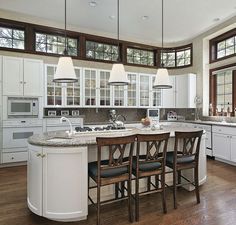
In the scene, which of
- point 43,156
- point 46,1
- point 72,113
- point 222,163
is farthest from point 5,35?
point 222,163

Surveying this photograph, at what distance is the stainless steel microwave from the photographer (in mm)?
4305

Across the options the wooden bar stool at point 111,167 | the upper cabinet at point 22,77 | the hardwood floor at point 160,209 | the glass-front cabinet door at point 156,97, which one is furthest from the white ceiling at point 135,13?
the hardwood floor at point 160,209

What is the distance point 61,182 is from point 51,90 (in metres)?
3.15

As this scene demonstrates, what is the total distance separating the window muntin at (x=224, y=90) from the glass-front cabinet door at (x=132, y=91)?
7.60ft

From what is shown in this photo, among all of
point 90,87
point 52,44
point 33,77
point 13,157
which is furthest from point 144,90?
point 13,157

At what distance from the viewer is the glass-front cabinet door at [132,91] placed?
19.3 ft

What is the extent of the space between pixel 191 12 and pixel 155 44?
2.11m

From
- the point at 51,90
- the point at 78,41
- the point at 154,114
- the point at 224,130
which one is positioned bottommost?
the point at 224,130

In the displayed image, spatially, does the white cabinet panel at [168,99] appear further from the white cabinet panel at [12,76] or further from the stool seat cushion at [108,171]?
the stool seat cushion at [108,171]

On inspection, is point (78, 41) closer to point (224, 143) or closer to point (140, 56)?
point (140, 56)

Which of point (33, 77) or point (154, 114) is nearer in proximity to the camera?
point (33, 77)

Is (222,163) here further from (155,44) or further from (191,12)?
(155,44)

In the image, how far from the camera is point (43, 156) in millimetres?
2203

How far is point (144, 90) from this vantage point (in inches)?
241
